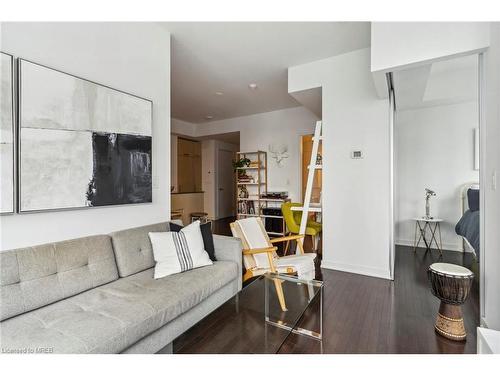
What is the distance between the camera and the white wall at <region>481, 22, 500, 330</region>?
1668 mm

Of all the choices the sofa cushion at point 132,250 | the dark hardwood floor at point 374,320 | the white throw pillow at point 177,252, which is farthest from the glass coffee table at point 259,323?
the sofa cushion at point 132,250

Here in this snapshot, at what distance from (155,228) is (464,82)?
4.60 metres

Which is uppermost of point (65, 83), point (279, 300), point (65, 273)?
point (65, 83)

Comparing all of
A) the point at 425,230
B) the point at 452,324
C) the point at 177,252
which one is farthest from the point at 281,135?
the point at 452,324

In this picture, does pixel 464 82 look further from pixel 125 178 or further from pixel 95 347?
pixel 95 347

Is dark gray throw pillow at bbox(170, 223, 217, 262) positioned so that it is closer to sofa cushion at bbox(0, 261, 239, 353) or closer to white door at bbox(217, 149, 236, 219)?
sofa cushion at bbox(0, 261, 239, 353)

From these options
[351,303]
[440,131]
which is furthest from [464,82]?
[351,303]

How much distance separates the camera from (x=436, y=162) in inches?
170

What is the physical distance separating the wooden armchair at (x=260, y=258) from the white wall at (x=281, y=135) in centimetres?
286

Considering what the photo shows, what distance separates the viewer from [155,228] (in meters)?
2.29

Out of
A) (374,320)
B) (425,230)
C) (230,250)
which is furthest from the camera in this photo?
(425,230)

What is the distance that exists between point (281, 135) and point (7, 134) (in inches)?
186

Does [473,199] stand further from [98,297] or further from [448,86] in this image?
[98,297]

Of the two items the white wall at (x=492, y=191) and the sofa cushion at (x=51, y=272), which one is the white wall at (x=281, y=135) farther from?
the sofa cushion at (x=51, y=272)
